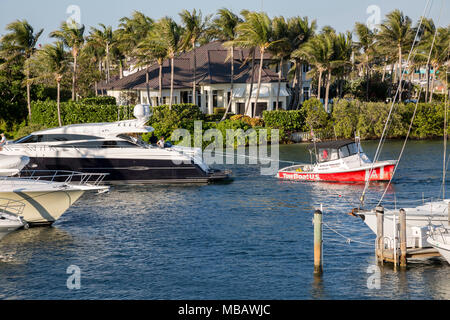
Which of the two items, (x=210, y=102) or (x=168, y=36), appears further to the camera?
(x=210, y=102)

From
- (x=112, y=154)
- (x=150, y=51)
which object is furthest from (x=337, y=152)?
(x=150, y=51)

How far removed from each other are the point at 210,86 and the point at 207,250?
47.3m

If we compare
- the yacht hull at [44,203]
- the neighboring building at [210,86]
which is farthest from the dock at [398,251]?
the neighboring building at [210,86]

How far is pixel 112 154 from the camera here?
4066 centimetres

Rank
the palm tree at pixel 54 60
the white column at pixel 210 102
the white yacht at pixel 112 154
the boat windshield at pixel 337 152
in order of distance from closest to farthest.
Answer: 1. the white yacht at pixel 112 154
2. the boat windshield at pixel 337 152
3. the palm tree at pixel 54 60
4. the white column at pixel 210 102

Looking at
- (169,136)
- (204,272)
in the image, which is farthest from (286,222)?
(169,136)

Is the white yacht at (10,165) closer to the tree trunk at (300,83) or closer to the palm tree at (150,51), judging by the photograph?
the palm tree at (150,51)

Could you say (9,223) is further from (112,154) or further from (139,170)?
(139,170)

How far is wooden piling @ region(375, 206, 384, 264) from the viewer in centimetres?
2344

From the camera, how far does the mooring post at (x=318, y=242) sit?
22.3 meters

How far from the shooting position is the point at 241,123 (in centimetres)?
6338

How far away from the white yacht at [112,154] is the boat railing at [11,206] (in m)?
11.1

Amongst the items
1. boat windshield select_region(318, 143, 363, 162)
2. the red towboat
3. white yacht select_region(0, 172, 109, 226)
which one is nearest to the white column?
the red towboat

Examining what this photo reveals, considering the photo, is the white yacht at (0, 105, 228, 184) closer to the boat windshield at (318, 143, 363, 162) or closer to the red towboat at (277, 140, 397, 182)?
the red towboat at (277, 140, 397, 182)
